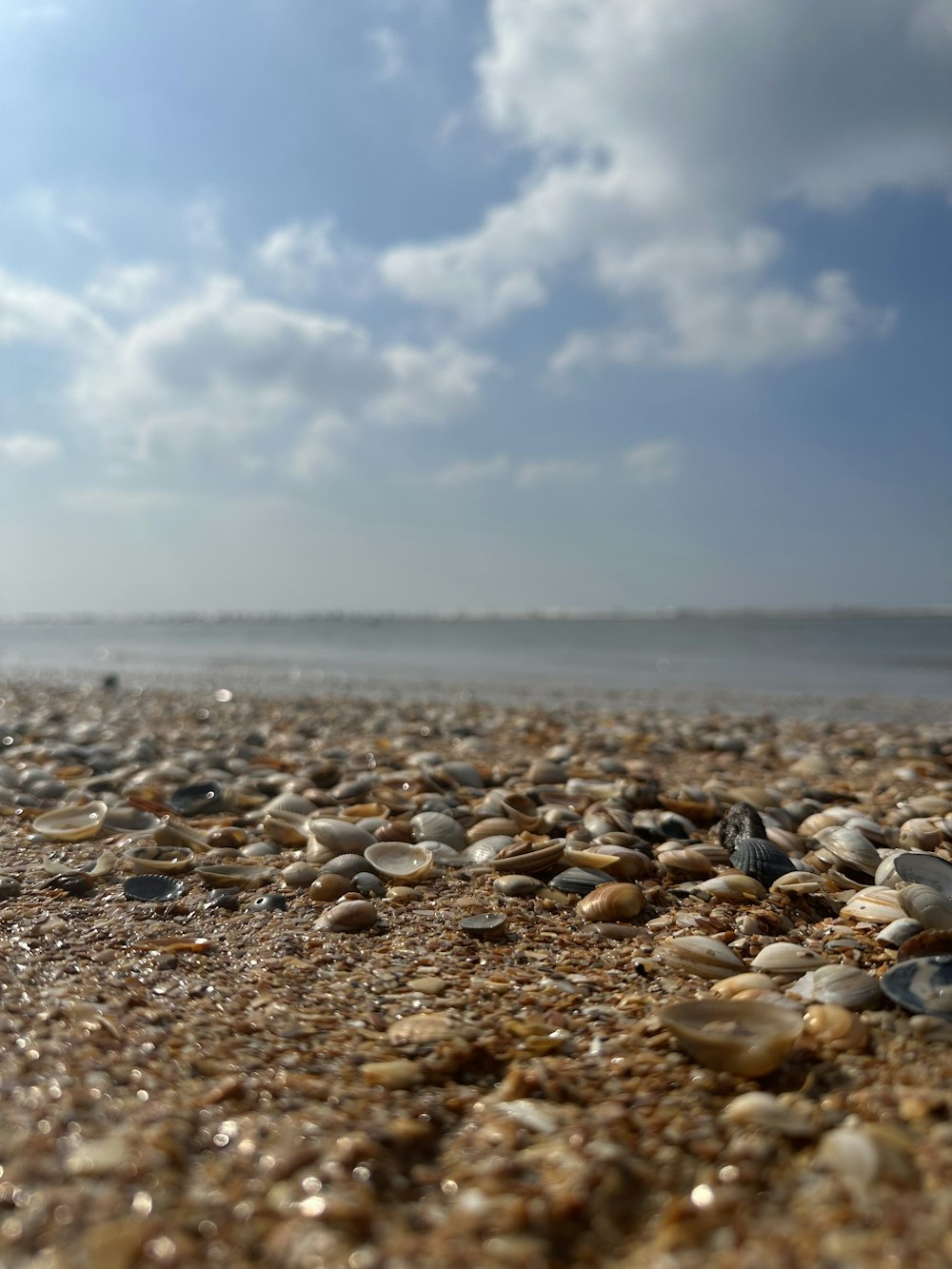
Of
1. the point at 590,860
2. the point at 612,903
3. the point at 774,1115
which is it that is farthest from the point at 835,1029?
the point at 590,860

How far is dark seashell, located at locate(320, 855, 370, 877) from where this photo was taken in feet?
10.1

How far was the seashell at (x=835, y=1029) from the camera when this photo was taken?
5.72 feet

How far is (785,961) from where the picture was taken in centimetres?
219

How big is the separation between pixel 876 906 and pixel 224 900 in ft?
7.05

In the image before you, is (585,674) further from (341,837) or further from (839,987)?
(839,987)

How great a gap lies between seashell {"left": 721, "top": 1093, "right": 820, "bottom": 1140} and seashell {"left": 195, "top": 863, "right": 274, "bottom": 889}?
200 centimetres

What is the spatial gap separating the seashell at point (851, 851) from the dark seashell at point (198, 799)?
2874 mm

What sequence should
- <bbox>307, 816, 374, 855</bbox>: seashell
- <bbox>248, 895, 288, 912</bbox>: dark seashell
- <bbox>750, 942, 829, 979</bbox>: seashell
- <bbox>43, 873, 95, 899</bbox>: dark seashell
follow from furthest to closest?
<bbox>307, 816, 374, 855</bbox>: seashell, <bbox>43, 873, 95, 899</bbox>: dark seashell, <bbox>248, 895, 288, 912</bbox>: dark seashell, <bbox>750, 942, 829, 979</bbox>: seashell

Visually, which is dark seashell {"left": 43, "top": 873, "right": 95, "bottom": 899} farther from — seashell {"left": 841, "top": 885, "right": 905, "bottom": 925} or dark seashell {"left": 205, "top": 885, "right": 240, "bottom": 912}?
seashell {"left": 841, "top": 885, "right": 905, "bottom": 925}

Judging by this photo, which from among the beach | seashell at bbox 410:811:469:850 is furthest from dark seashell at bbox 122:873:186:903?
seashell at bbox 410:811:469:850

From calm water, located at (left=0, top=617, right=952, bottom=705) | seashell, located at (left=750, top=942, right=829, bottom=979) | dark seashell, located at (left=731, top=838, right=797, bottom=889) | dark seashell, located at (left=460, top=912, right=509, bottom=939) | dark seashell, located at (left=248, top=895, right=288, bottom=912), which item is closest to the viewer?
seashell, located at (left=750, top=942, right=829, bottom=979)

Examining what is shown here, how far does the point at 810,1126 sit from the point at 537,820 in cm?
235

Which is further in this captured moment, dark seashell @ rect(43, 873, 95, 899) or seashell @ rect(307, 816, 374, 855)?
seashell @ rect(307, 816, 374, 855)

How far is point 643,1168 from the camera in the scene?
1400 mm
